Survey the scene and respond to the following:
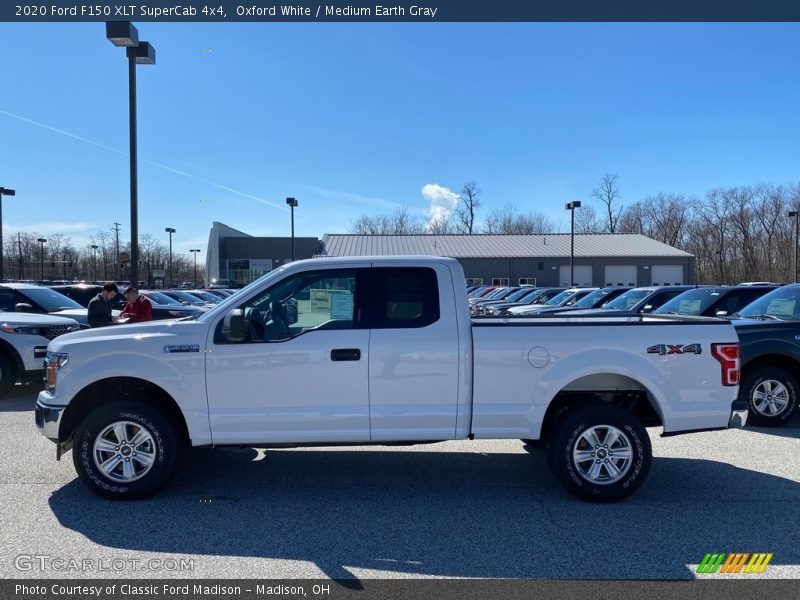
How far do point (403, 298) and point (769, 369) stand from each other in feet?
18.2

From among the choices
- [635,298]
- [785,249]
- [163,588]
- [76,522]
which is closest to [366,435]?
[163,588]

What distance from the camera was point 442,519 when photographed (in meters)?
4.62


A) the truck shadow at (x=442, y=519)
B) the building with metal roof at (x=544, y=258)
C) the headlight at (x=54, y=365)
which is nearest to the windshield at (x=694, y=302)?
the truck shadow at (x=442, y=519)

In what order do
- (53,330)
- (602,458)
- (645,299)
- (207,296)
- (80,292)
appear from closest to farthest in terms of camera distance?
1. (602,458)
2. (53,330)
3. (645,299)
4. (80,292)
5. (207,296)

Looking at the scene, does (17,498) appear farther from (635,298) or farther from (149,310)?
(635,298)

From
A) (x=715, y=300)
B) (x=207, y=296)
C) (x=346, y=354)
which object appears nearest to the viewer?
(x=346, y=354)

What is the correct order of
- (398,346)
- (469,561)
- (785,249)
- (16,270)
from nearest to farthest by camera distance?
(469,561), (398,346), (785,249), (16,270)

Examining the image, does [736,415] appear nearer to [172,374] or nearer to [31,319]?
[172,374]

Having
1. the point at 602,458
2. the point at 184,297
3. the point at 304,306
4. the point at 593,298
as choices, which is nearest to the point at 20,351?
the point at 304,306

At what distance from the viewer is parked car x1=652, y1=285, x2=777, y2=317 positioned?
1052cm

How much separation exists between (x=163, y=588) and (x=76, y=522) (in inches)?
55.3

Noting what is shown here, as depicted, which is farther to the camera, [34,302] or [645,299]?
[645,299]

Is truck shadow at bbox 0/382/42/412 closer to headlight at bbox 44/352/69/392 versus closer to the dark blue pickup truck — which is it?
headlight at bbox 44/352/69/392

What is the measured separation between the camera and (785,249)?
68.7 metres
